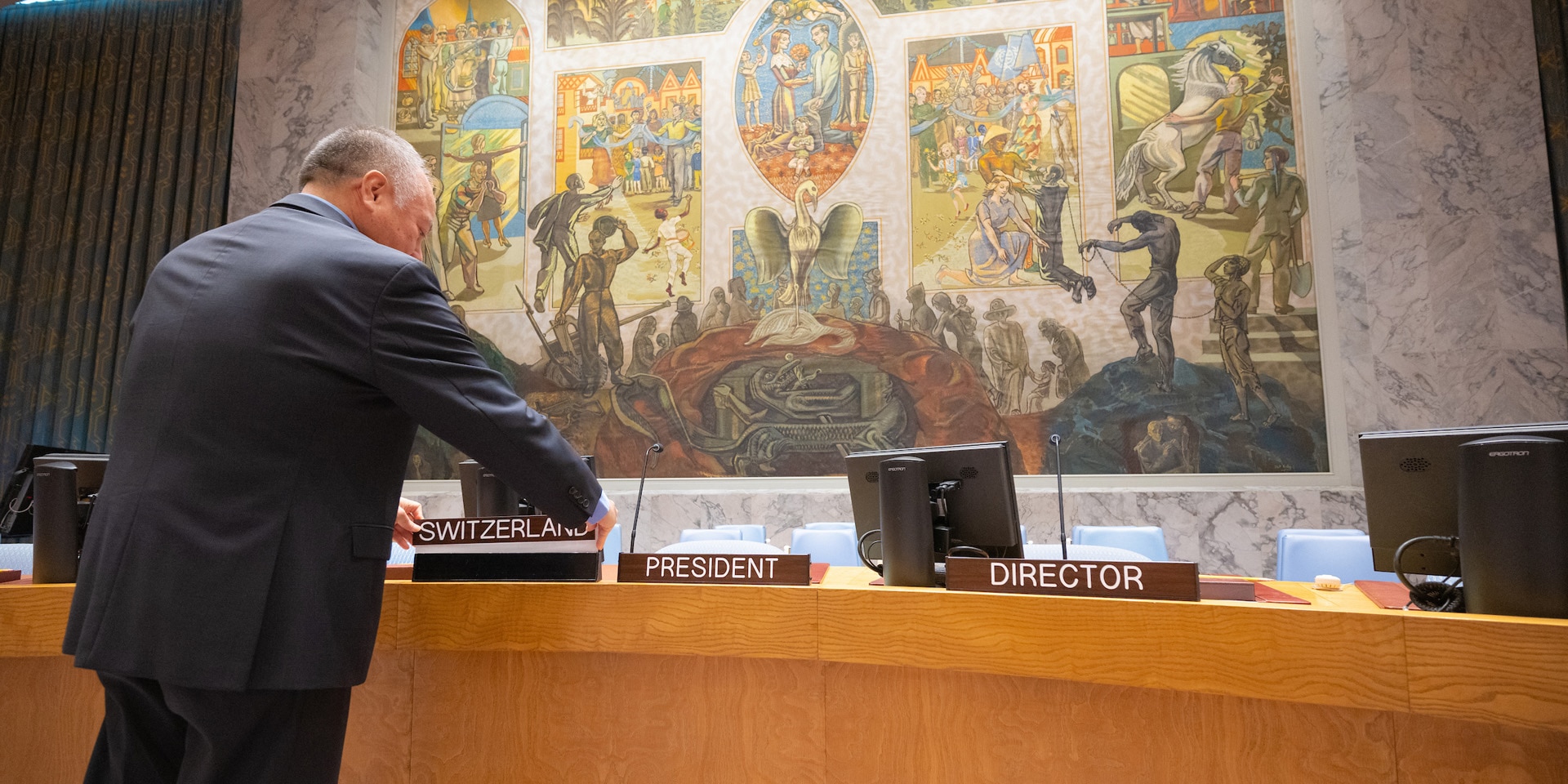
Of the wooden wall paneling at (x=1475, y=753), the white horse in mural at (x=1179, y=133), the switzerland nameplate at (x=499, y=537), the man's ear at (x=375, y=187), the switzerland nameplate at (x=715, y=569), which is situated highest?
the white horse in mural at (x=1179, y=133)

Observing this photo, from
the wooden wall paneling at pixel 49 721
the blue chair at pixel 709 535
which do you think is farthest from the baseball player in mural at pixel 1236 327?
the wooden wall paneling at pixel 49 721

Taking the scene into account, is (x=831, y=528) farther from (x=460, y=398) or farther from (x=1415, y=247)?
(x=1415, y=247)

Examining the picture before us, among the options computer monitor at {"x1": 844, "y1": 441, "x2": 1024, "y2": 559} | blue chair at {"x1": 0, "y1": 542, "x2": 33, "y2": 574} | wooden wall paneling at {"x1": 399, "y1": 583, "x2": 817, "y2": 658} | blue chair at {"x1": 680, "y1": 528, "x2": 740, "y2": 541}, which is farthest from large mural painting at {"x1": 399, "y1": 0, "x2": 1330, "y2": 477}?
wooden wall paneling at {"x1": 399, "y1": 583, "x2": 817, "y2": 658}

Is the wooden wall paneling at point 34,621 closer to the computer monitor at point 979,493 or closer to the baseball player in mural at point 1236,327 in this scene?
the computer monitor at point 979,493

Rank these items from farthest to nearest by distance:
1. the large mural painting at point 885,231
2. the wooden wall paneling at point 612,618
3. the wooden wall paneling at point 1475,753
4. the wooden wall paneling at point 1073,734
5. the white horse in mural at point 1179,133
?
the white horse in mural at point 1179,133, the large mural painting at point 885,231, the wooden wall paneling at point 612,618, the wooden wall paneling at point 1073,734, the wooden wall paneling at point 1475,753

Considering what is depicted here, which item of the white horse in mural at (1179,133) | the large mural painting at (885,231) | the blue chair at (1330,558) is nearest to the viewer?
the blue chair at (1330,558)

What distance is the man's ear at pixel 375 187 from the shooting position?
186 cm

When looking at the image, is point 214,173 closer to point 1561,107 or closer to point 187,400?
point 187,400

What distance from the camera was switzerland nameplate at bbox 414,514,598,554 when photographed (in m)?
2.21

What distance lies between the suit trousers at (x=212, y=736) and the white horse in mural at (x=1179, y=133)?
6.37 meters

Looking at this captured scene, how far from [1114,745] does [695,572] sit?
1004 millimetres

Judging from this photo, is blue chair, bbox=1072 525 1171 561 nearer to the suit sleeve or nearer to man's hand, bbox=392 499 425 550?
man's hand, bbox=392 499 425 550

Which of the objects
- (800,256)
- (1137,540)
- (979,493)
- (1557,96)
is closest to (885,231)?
(800,256)

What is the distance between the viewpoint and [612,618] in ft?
6.87
